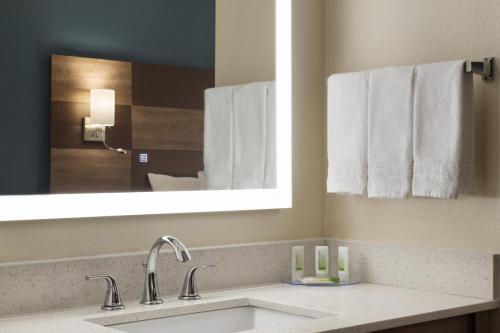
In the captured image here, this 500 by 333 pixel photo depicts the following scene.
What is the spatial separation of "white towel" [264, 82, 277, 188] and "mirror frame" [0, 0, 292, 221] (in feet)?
0.07

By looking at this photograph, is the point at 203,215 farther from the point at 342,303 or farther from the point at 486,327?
the point at 486,327

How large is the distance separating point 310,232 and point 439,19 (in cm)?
83

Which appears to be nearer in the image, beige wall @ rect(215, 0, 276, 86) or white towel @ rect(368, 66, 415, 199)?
white towel @ rect(368, 66, 415, 199)

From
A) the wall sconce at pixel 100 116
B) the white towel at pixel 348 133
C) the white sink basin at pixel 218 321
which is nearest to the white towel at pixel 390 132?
the white towel at pixel 348 133

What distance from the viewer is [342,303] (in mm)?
2201

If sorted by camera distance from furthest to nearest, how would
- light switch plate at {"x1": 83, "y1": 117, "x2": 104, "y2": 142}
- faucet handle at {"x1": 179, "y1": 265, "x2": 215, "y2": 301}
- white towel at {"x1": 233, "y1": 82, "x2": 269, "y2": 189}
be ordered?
white towel at {"x1": 233, "y1": 82, "x2": 269, "y2": 189} → faucet handle at {"x1": 179, "y1": 265, "x2": 215, "y2": 301} → light switch plate at {"x1": 83, "y1": 117, "x2": 104, "y2": 142}

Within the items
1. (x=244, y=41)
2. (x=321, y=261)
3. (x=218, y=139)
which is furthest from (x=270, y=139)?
(x=321, y=261)

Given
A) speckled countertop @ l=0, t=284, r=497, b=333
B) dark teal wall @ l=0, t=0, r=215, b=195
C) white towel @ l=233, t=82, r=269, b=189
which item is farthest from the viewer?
white towel @ l=233, t=82, r=269, b=189

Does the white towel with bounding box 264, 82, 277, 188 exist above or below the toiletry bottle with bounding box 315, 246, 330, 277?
above

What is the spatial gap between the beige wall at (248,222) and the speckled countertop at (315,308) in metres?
0.17

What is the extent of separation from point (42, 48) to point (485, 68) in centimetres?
122

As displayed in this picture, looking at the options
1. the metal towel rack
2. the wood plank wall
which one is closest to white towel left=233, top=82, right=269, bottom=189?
the wood plank wall

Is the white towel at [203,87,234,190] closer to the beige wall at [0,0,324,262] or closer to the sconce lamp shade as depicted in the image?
the beige wall at [0,0,324,262]

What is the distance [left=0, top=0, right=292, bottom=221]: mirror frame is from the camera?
2070 mm
